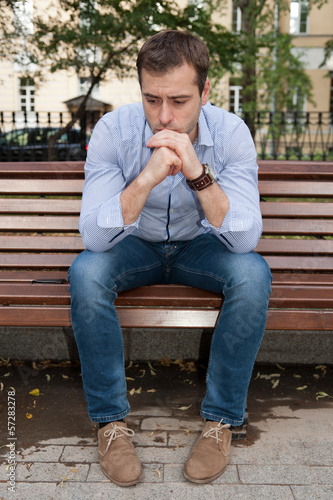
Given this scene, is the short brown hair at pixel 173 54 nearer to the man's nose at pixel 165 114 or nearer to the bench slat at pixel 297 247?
the man's nose at pixel 165 114

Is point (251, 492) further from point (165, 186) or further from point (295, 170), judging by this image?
point (295, 170)

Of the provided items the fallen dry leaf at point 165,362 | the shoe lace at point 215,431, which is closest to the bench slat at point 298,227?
the fallen dry leaf at point 165,362

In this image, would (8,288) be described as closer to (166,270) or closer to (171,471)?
(166,270)

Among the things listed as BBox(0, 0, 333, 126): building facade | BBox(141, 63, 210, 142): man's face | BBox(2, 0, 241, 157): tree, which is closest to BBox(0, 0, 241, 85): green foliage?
BBox(2, 0, 241, 157): tree

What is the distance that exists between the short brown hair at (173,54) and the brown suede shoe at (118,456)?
1.58 meters

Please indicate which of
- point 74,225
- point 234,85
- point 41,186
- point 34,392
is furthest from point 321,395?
point 234,85

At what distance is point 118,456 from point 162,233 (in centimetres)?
109

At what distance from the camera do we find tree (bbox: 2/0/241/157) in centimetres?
864

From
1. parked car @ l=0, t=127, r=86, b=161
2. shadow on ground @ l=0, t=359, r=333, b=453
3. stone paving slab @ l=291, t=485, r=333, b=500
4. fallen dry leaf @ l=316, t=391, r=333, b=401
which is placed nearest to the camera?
stone paving slab @ l=291, t=485, r=333, b=500

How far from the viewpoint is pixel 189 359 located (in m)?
3.56

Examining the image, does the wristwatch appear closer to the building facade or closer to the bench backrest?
the bench backrest

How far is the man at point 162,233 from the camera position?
2.44 m

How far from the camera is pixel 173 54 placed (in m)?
2.49

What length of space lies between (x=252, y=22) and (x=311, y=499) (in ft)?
40.7
